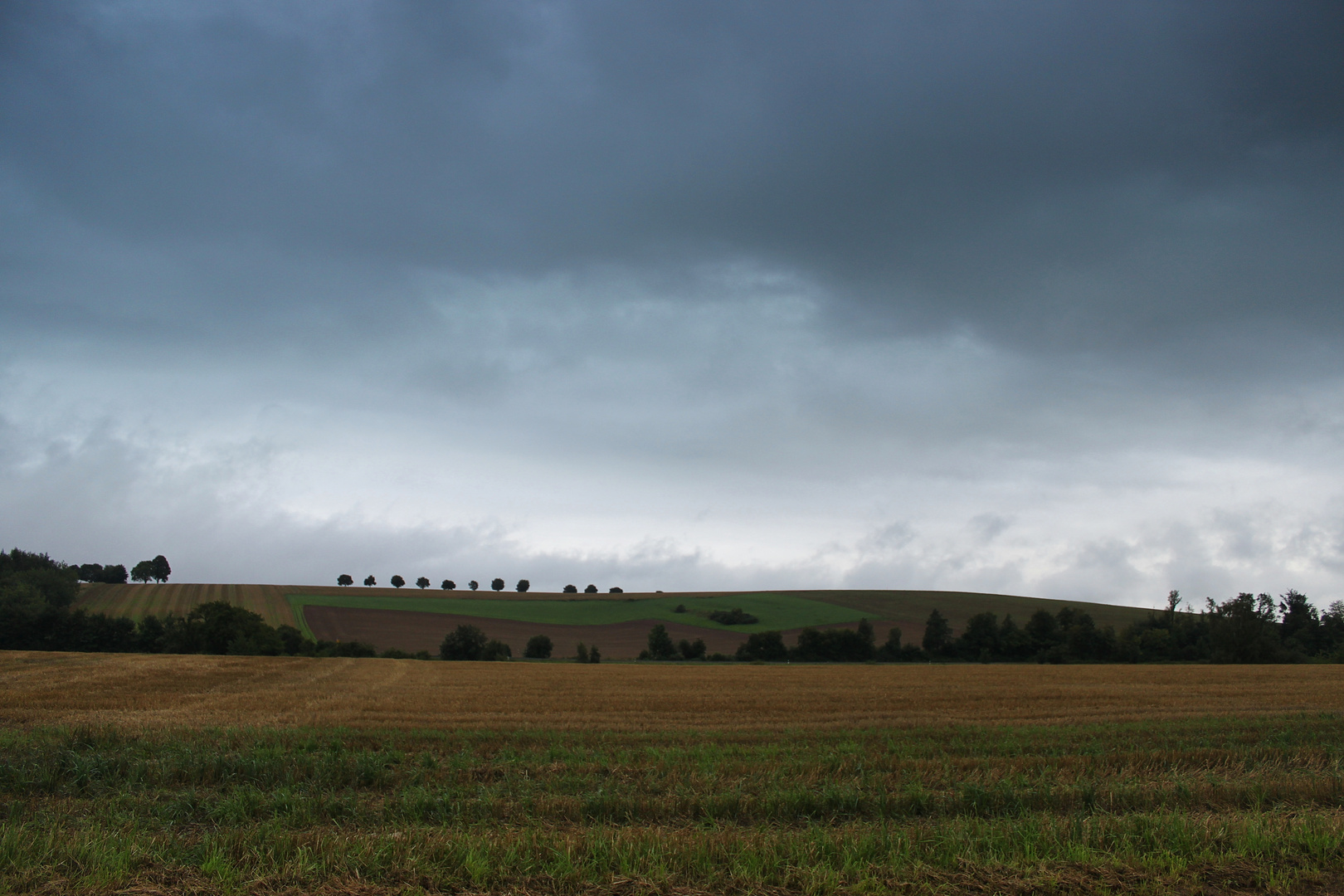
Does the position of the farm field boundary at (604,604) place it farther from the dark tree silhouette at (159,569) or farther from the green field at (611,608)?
the dark tree silhouette at (159,569)

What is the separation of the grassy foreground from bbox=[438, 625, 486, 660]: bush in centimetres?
6214

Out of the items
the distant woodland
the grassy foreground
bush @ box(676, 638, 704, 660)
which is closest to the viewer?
the grassy foreground

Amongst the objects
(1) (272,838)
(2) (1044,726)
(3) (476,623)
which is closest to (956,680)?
(2) (1044,726)

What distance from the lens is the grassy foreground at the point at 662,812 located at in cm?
655

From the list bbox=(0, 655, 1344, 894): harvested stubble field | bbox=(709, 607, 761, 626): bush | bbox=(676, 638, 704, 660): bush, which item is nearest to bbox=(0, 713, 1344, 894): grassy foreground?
bbox=(0, 655, 1344, 894): harvested stubble field

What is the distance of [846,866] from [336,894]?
173 inches

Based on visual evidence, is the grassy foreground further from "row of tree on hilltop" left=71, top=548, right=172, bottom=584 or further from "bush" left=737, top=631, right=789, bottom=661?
"row of tree on hilltop" left=71, top=548, right=172, bottom=584

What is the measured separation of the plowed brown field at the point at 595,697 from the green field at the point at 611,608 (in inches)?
2144

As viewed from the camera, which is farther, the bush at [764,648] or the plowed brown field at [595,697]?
the bush at [764,648]

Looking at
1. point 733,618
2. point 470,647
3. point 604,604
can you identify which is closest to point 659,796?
point 470,647

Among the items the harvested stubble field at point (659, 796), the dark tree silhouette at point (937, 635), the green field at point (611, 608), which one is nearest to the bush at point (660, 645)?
the green field at point (611, 608)

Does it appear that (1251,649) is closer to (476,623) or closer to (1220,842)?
(476,623)

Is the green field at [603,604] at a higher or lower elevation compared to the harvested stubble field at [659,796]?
lower

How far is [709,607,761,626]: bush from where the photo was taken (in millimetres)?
96312
